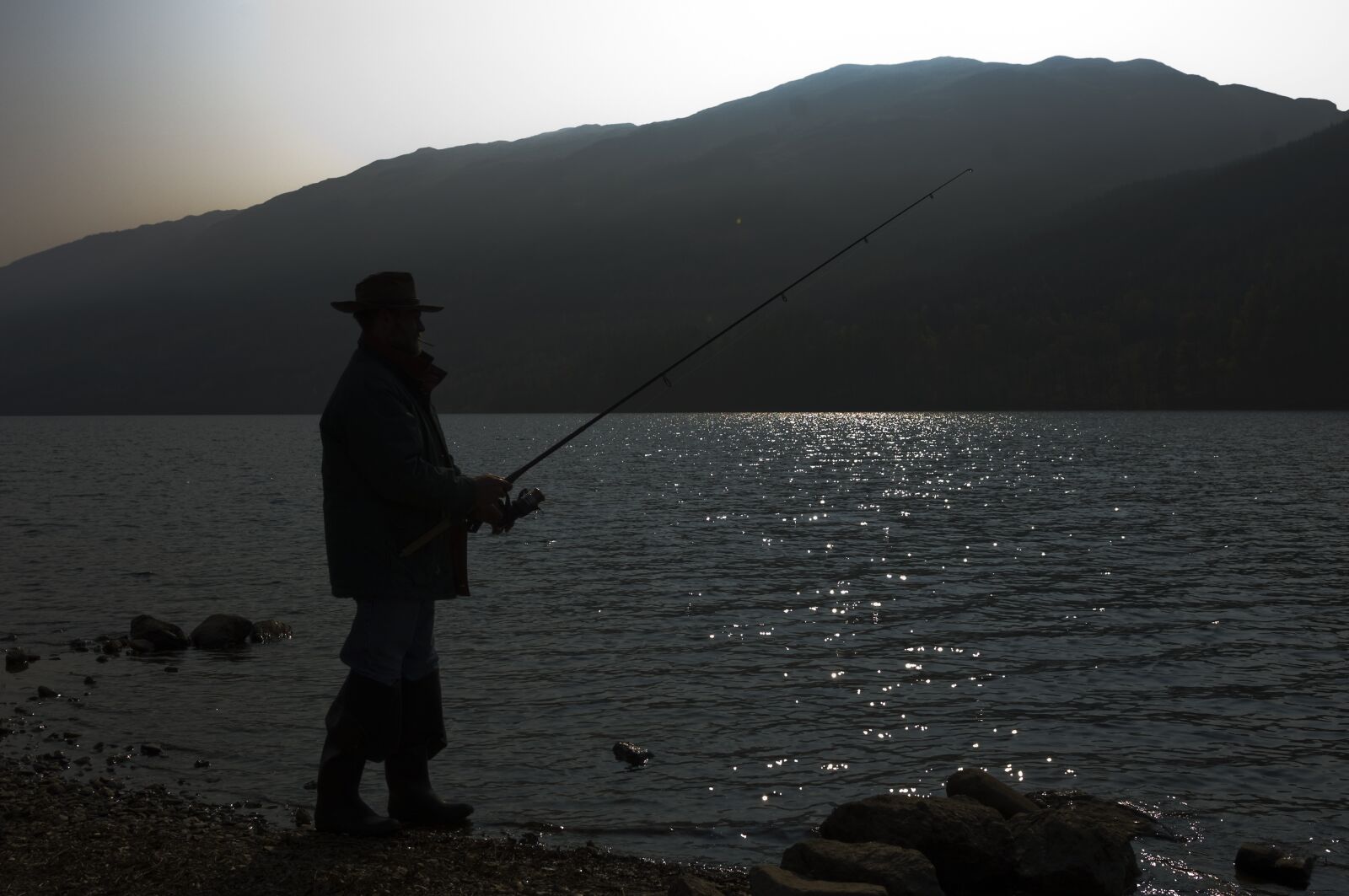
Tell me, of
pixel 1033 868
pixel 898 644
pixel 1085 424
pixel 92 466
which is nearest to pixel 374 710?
pixel 1033 868

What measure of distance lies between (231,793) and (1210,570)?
20.3 metres

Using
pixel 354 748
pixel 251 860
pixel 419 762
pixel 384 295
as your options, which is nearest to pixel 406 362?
pixel 384 295

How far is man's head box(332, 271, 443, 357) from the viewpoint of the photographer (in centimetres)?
654

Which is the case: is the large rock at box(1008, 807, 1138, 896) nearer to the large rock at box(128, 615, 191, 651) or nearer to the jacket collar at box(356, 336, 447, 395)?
the jacket collar at box(356, 336, 447, 395)

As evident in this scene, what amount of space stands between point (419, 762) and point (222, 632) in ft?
30.0

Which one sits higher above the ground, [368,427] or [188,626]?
[368,427]

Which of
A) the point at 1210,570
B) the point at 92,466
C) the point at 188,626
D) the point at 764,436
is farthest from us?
the point at 764,436

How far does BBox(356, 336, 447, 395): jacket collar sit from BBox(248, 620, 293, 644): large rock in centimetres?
1008

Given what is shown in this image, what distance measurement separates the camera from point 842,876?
6.30 meters

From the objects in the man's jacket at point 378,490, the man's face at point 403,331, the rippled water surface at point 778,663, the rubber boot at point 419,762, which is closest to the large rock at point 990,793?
the rippled water surface at point 778,663

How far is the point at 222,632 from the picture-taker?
49.5 ft

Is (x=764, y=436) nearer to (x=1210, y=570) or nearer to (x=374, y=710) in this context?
(x=1210, y=570)

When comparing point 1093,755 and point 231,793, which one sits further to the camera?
point 1093,755

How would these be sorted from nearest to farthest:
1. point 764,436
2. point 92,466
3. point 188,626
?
point 188,626 → point 92,466 → point 764,436
